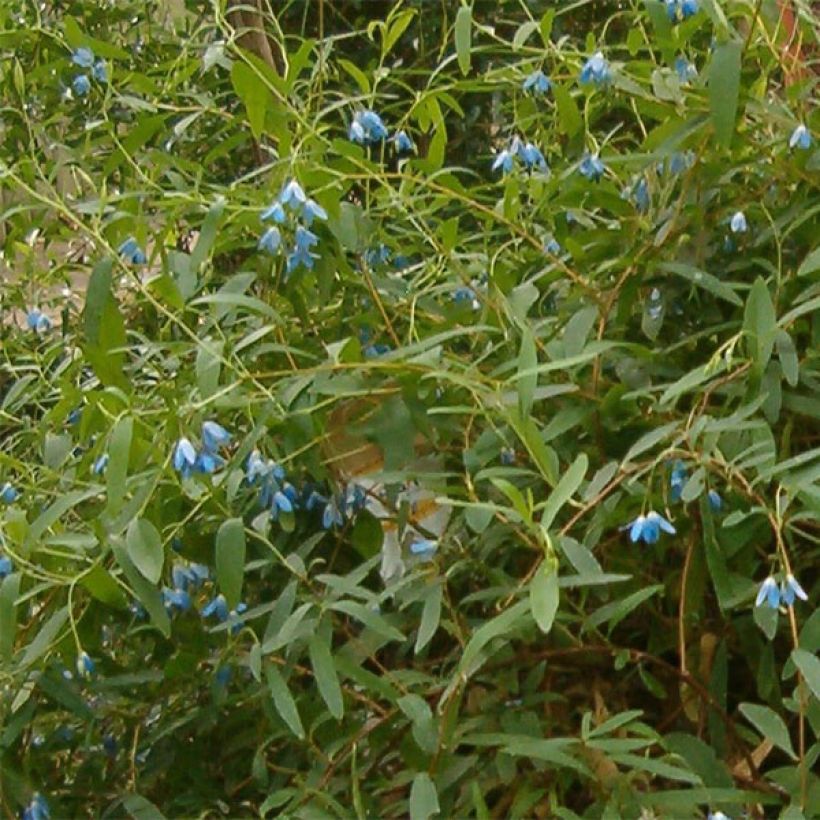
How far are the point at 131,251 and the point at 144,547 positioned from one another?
281 mm

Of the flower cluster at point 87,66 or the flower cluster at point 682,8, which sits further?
the flower cluster at point 87,66

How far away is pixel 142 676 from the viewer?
921mm

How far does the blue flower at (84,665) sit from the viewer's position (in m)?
0.84

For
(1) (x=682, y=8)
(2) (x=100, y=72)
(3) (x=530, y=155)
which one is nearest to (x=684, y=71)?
(1) (x=682, y=8)

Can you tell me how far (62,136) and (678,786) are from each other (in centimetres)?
115

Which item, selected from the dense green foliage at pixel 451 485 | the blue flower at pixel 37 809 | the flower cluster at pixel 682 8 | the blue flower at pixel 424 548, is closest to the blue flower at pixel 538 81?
the dense green foliage at pixel 451 485

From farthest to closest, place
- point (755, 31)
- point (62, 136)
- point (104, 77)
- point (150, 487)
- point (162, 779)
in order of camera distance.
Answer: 1. point (62, 136)
2. point (104, 77)
3. point (162, 779)
4. point (755, 31)
5. point (150, 487)

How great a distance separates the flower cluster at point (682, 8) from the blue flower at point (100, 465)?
434 millimetres

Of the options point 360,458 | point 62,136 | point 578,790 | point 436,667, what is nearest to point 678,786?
point 578,790

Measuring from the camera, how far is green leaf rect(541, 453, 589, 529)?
2.14 ft

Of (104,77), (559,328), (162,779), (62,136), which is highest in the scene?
(104,77)

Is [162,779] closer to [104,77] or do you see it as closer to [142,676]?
[142,676]

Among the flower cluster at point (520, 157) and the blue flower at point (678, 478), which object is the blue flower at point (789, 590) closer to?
the blue flower at point (678, 478)

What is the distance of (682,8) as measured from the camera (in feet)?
2.76
